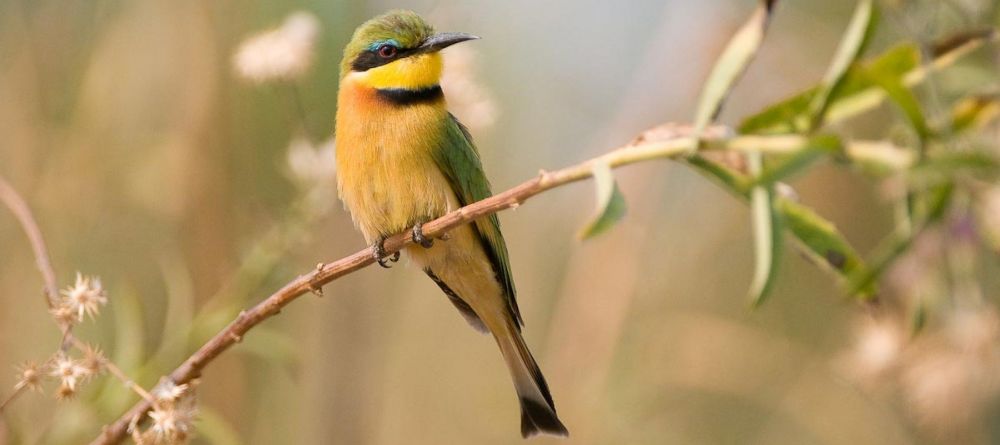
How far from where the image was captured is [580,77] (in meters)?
2.85

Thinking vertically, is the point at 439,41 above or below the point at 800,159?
above

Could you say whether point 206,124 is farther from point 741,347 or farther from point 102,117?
point 741,347

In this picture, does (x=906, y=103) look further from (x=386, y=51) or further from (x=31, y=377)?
(x=386, y=51)

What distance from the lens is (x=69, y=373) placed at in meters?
1.04

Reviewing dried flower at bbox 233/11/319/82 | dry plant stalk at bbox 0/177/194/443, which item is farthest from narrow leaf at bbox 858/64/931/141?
dried flower at bbox 233/11/319/82

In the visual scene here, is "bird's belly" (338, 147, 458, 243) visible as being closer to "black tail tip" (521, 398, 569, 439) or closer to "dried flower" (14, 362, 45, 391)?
"black tail tip" (521, 398, 569, 439)

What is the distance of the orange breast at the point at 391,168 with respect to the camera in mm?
2055

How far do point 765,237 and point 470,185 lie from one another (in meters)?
1.16

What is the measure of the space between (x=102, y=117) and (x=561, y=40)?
118 centimetres

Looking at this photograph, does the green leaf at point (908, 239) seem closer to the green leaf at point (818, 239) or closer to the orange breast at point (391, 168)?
the green leaf at point (818, 239)

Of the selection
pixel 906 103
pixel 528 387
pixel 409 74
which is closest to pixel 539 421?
pixel 528 387

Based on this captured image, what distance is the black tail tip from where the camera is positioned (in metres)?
1.83

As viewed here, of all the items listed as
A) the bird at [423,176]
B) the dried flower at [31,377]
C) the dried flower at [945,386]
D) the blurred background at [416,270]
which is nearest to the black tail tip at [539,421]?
the bird at [423,176]

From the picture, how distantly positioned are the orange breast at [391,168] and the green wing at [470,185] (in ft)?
0.06
